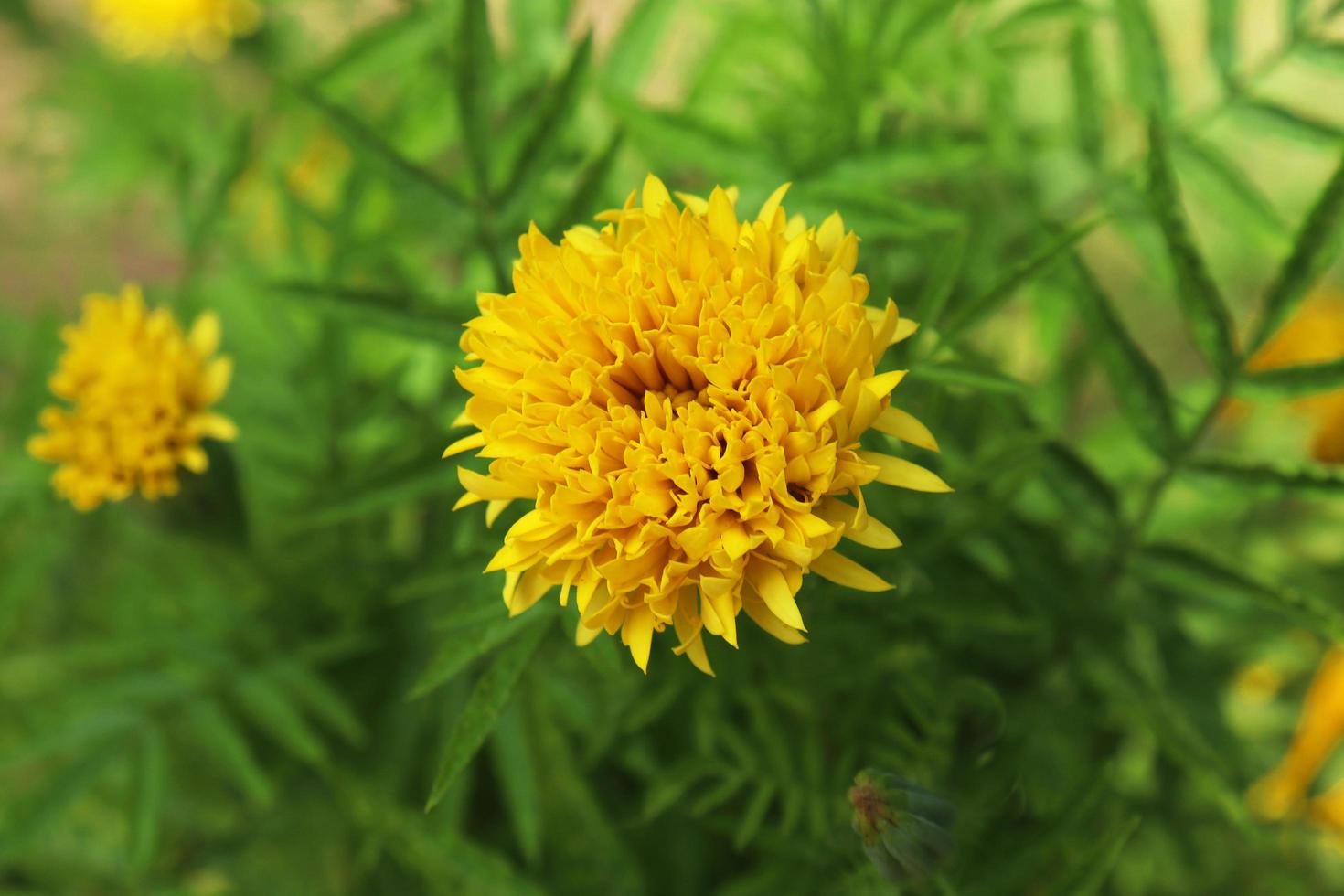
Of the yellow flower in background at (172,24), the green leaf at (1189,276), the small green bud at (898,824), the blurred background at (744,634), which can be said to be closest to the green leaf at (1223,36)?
the blurred background at (744,634)

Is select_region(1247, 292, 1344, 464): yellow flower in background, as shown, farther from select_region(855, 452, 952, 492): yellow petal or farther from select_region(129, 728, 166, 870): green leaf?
select_region(129, 728, 166, 870): green leaf

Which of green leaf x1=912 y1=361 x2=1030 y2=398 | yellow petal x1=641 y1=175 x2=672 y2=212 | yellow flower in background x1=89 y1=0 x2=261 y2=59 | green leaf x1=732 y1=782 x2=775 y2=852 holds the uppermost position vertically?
yellow flower in background x1=89 y1=0 x2=261 y2=59

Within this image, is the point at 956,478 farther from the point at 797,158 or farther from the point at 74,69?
the point at 74,69

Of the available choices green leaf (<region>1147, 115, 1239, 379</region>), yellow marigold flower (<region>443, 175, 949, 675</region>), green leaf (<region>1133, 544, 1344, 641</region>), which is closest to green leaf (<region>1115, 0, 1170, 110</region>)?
green leaf (<region>1147, 115, 1239, 379</region>)

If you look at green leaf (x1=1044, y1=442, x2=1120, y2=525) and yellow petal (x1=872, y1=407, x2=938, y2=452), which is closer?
yellow petal (x1=872, y1=407, x2=938, y2=452)

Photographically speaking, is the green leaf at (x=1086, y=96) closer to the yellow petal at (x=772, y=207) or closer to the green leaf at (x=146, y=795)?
the yellow petal at (x=772, y=207)

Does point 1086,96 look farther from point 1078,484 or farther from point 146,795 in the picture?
point 146,795
